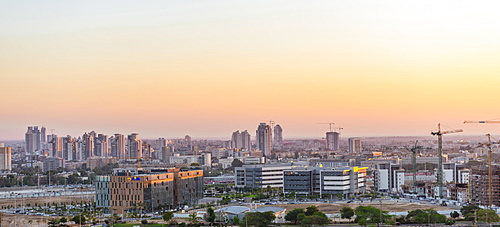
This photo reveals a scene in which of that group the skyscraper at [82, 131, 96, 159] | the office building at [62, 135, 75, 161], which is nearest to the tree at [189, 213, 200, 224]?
the office building at [62, 135, 75, 161]

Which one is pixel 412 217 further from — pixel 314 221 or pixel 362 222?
pixel 314 221

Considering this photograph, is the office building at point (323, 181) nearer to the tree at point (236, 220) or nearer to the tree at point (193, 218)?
the tree at point (193, 218)

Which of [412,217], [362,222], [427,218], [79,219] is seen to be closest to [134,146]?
[79,219]

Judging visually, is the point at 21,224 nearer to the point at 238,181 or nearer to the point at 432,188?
the point at 238,181

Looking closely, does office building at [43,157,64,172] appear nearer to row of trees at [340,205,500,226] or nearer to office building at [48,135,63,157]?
office building at [48,135,63,157]

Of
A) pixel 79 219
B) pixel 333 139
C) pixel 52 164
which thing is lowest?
pixel 52 164

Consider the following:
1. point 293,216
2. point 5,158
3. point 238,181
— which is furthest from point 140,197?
point 5,158
